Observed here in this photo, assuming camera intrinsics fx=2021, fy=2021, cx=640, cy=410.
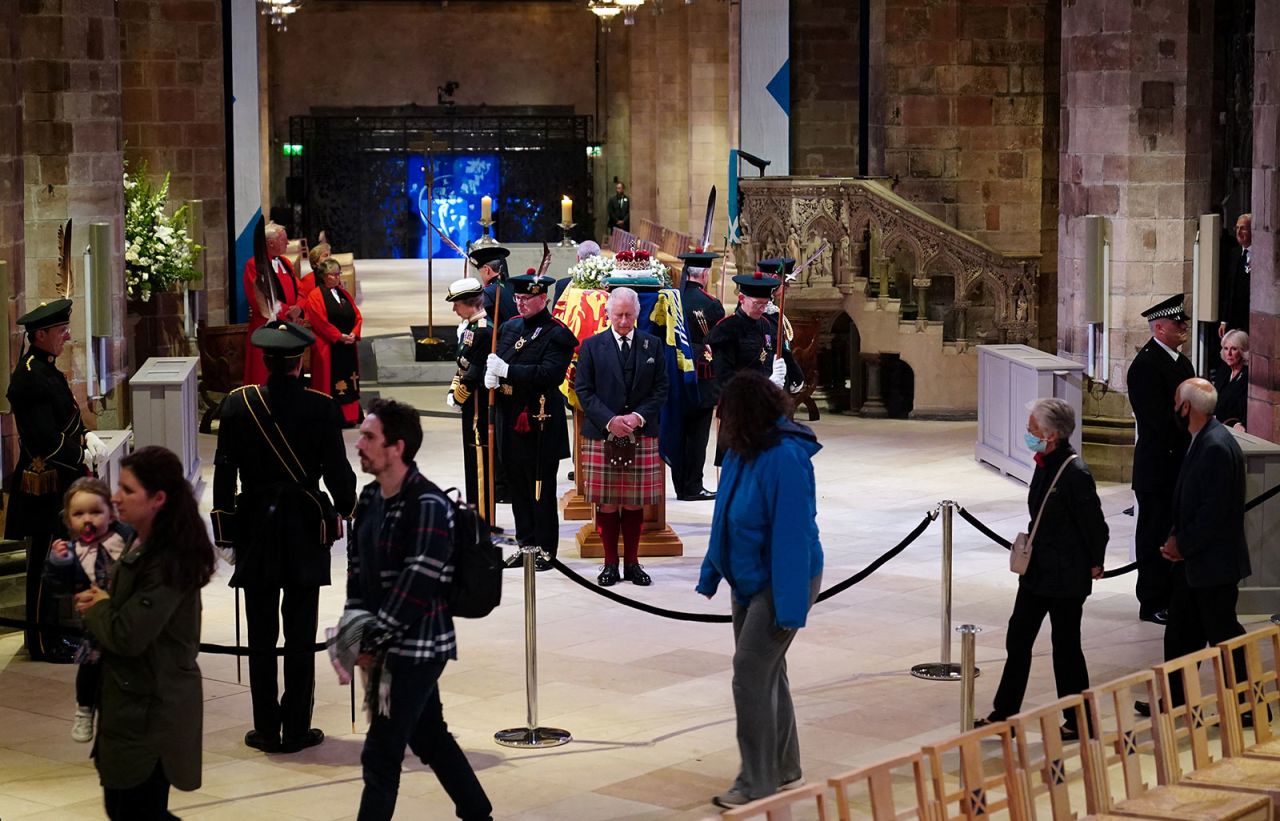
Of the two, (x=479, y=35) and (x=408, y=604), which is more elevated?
(x=479, y=35)

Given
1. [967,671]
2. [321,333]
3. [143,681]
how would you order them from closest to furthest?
[143,681] → [967,671] → [321,333]

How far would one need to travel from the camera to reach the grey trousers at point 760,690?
6.88 metres

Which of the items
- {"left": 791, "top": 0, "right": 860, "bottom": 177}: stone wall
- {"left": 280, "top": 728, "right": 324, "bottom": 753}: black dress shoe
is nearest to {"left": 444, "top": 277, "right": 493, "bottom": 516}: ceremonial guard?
{"left": 280, "top": 728, "right": 324, "bottom": 753}: black dress shoe

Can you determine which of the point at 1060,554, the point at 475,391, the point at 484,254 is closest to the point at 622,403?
the point at 475,391

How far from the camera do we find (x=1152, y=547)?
392 inches

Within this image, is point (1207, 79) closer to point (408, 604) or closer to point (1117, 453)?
point (1117, 453)

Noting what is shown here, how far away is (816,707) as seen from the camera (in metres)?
8.47

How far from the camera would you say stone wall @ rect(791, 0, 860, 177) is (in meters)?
23.8

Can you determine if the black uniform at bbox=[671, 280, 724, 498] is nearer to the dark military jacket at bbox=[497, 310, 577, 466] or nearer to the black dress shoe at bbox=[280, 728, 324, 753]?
the dark military jacket at bbox=[497, 310, 577, 466]

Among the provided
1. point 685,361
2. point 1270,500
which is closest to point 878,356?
point 685,361

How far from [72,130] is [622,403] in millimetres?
5649

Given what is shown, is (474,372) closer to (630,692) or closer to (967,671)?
(630,692)

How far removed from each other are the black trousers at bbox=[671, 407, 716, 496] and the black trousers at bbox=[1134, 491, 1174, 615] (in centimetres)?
353

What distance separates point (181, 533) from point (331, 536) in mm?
2198
